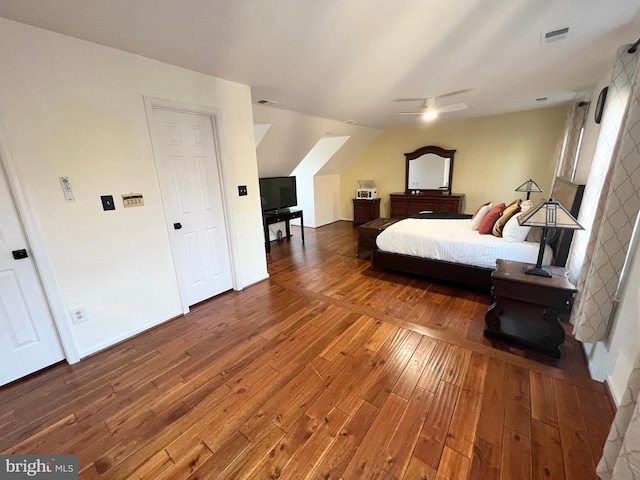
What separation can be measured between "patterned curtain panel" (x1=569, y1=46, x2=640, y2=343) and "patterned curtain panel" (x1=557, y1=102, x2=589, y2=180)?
1.97 m

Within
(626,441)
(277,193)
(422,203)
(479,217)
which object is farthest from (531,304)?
(277,193)

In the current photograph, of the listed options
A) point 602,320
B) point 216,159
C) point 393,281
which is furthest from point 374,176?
point 602,320

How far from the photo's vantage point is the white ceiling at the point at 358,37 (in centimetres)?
154

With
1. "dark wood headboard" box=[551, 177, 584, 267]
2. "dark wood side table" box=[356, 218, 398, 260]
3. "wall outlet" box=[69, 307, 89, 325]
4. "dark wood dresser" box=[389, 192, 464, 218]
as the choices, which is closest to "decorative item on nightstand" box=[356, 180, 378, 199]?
"dark wood dresser" box=[389, 192, 464, 218]

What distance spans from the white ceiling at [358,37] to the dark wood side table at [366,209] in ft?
11.3

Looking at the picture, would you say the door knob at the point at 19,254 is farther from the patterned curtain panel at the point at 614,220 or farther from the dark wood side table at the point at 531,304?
the patterned curtain panel at the point at 614,220

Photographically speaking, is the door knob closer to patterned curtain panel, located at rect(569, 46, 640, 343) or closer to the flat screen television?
the flat screen television

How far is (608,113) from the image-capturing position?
2.06 m

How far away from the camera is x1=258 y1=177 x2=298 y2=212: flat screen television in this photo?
4.85 metres

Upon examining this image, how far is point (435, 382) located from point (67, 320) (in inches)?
109

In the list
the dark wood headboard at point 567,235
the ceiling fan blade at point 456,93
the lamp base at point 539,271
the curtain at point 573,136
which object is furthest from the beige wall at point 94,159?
the curtain at point 573,136

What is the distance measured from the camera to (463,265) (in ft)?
9.63

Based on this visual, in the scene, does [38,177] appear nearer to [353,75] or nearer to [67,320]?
[67,320]

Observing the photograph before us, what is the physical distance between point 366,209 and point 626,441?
18.9 ft
